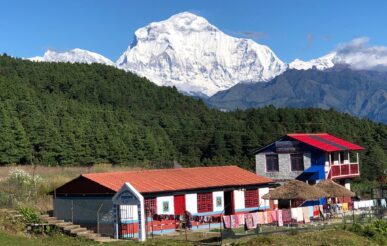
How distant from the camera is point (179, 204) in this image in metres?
32.1

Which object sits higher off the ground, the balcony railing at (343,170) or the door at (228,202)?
the balcony railing at (343,170)

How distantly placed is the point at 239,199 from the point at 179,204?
4343 mm

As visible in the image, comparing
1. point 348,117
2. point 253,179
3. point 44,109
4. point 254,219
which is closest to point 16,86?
point 44,109

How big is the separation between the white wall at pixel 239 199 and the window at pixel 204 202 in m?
1.78

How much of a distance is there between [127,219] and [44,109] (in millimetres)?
63243

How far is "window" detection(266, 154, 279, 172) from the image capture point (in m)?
48.5

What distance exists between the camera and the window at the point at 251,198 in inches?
1406

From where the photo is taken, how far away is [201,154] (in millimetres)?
95188

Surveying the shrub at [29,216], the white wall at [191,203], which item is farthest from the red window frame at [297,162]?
the shrub at [29,216]

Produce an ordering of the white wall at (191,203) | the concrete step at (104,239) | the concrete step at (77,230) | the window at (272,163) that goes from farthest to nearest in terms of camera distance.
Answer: the window at (272,163) → the white wall at (191,203) → the concrete step at (77,230) → the concrete step at (104,239)

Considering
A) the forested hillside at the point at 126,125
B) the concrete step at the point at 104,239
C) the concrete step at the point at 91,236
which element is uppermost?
the forested hillside at the point at 126,125

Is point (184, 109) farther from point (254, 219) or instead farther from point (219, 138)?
point (254, 219)

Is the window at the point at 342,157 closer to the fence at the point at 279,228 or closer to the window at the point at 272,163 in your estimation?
the window at the point at 272,163

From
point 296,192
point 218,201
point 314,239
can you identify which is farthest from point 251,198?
point 314,239
